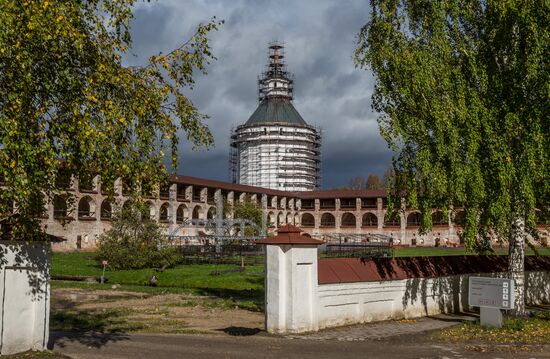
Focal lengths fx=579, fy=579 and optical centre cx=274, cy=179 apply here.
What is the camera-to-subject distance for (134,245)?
3303cm

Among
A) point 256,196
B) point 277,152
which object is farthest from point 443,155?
point 277,152

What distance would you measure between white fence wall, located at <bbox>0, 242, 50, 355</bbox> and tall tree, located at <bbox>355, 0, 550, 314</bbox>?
8161 mm

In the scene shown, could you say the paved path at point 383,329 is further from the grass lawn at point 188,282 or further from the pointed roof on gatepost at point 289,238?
the grass lawn at point 188,282

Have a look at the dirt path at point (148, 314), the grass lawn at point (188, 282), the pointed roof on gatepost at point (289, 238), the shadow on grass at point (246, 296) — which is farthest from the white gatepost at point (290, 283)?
the grass lawn at point (188, 282)

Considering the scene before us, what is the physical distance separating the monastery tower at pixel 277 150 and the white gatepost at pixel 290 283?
77.4 m

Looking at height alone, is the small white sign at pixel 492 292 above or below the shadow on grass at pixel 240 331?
above

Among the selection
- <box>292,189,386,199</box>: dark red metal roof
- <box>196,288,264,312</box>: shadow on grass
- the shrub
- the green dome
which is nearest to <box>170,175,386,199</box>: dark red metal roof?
<box>292,189,386,199</box>: dark red metal roof

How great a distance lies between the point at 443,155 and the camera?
13.1 metres

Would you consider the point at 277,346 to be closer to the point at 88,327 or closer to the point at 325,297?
the point at 325,297

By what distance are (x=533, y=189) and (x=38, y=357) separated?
1055cm

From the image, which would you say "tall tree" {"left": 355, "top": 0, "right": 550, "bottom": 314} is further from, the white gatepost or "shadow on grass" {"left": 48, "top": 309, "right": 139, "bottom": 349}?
"shadow on grass" {"left": 48, "top": 309, "right": 139, "bottom": 349}

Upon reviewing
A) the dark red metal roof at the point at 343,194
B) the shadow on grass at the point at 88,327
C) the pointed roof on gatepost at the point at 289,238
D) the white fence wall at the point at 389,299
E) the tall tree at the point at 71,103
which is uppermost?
the dark red metal roof at the point at 343,194

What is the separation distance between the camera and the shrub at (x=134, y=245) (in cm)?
3262

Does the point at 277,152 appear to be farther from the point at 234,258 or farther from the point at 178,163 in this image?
the point at 178,163
